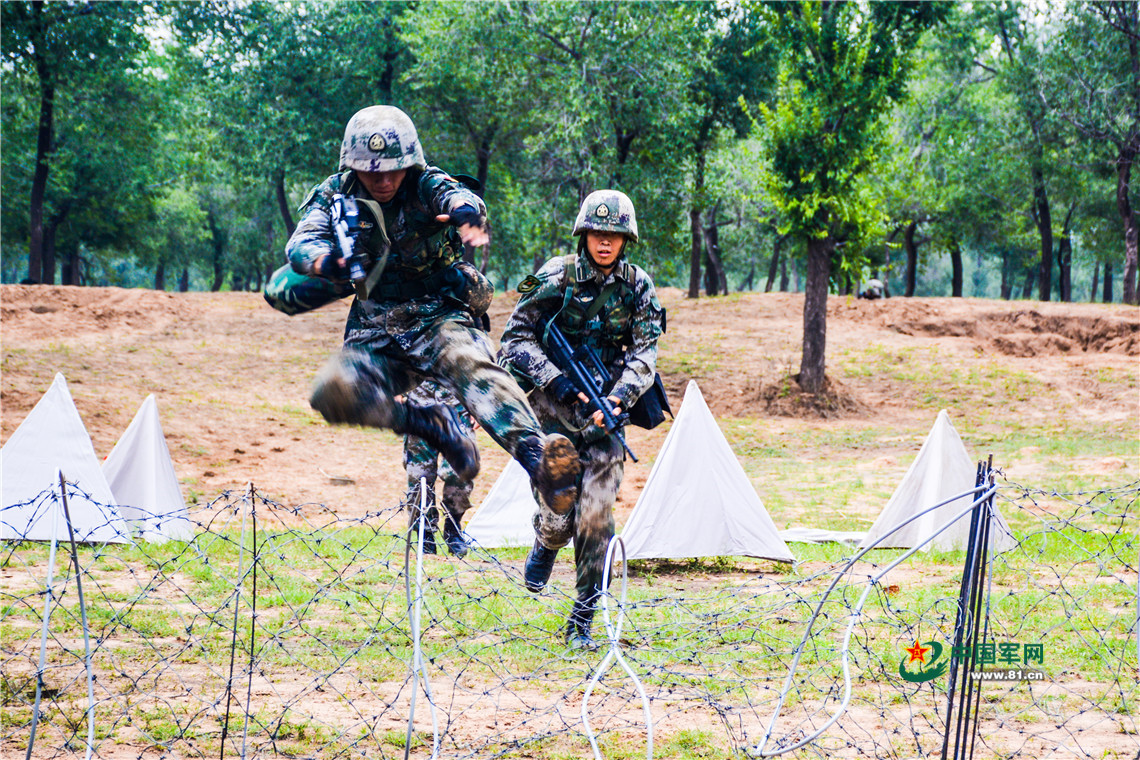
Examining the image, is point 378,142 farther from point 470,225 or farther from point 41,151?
point 41,151

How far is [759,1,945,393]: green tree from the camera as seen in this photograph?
15305 mm

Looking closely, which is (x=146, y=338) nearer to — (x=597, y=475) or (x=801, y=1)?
(x=801, y=1)

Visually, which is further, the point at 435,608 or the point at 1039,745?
the point at 435,608

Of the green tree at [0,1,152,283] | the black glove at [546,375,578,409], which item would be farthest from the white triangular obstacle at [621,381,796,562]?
the green tree at [0,1,152,283]

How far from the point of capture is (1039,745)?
4301 mm

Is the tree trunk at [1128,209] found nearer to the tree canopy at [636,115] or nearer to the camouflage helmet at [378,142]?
the tree canopy at [636,115]

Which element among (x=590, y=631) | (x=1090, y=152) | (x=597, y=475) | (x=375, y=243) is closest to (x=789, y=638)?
(x=590, y=631)

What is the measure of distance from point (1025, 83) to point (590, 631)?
88.4 feet

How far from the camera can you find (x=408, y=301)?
472 centimetres

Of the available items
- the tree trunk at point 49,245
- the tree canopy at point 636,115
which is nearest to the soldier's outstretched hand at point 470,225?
the tree canopy at point 636,115

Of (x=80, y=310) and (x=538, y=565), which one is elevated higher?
(x=80, y=310)

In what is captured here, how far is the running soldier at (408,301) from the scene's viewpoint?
14.0ft

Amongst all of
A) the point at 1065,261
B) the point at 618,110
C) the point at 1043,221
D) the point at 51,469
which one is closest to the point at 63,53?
the point at 618,110

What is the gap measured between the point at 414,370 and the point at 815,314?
1382cm
